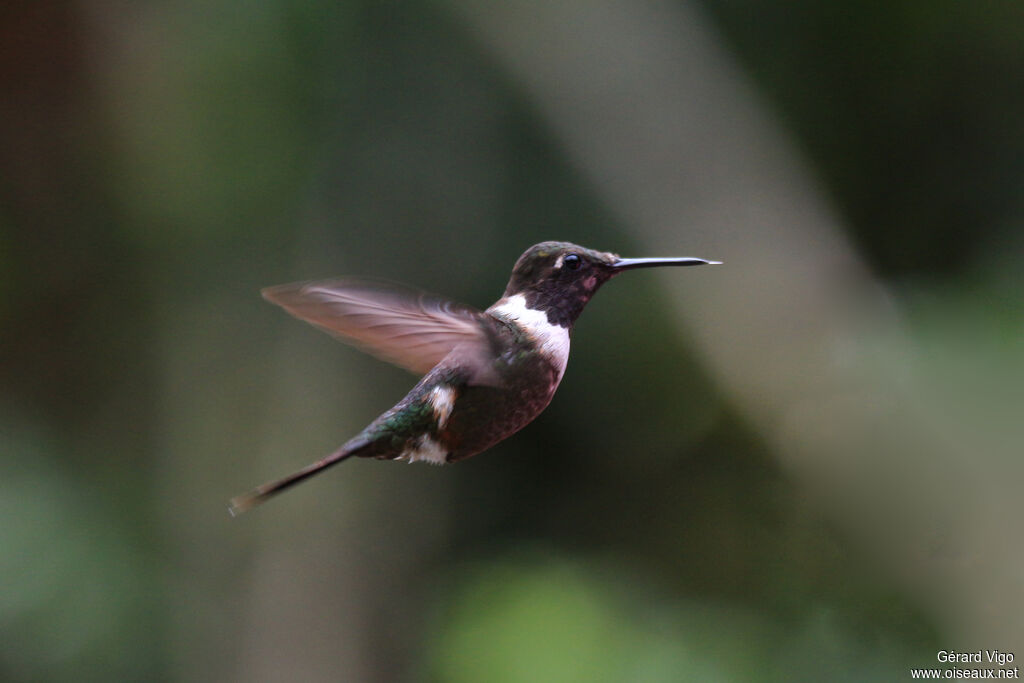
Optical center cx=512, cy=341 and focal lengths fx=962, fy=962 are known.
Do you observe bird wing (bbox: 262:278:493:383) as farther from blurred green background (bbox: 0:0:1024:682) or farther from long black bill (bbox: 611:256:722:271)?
blurred green background (bbox: 0:0:1024:682)

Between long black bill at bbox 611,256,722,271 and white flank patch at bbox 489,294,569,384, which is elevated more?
long black bill at bbox 611,256,722,271

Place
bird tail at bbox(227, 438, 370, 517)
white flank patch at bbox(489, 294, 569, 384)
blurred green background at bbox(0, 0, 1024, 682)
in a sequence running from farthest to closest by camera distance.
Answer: blurred green background at bbox(0, 0, 1024, 682), white flank patch at bbox(489, 294, 569, 384), bird tail at bbox(227, 438, 370, 517)

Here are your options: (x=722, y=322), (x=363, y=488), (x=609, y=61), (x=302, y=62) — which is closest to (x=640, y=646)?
(x=722, y=322)

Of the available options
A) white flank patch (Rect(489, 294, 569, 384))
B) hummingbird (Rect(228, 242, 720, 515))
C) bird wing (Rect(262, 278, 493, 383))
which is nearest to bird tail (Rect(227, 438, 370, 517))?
hummingbird (Rect(228, 242, 720, 515))

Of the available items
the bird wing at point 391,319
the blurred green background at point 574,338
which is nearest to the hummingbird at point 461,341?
the bird wing at point 391,319

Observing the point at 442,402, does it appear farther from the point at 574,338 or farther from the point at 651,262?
the point at 574,338

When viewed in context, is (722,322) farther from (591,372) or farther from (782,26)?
(782,26)

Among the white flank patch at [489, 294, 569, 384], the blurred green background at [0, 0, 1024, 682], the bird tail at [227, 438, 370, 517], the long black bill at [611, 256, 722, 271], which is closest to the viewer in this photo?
the bird tail at [227, 438, 370, 517]
